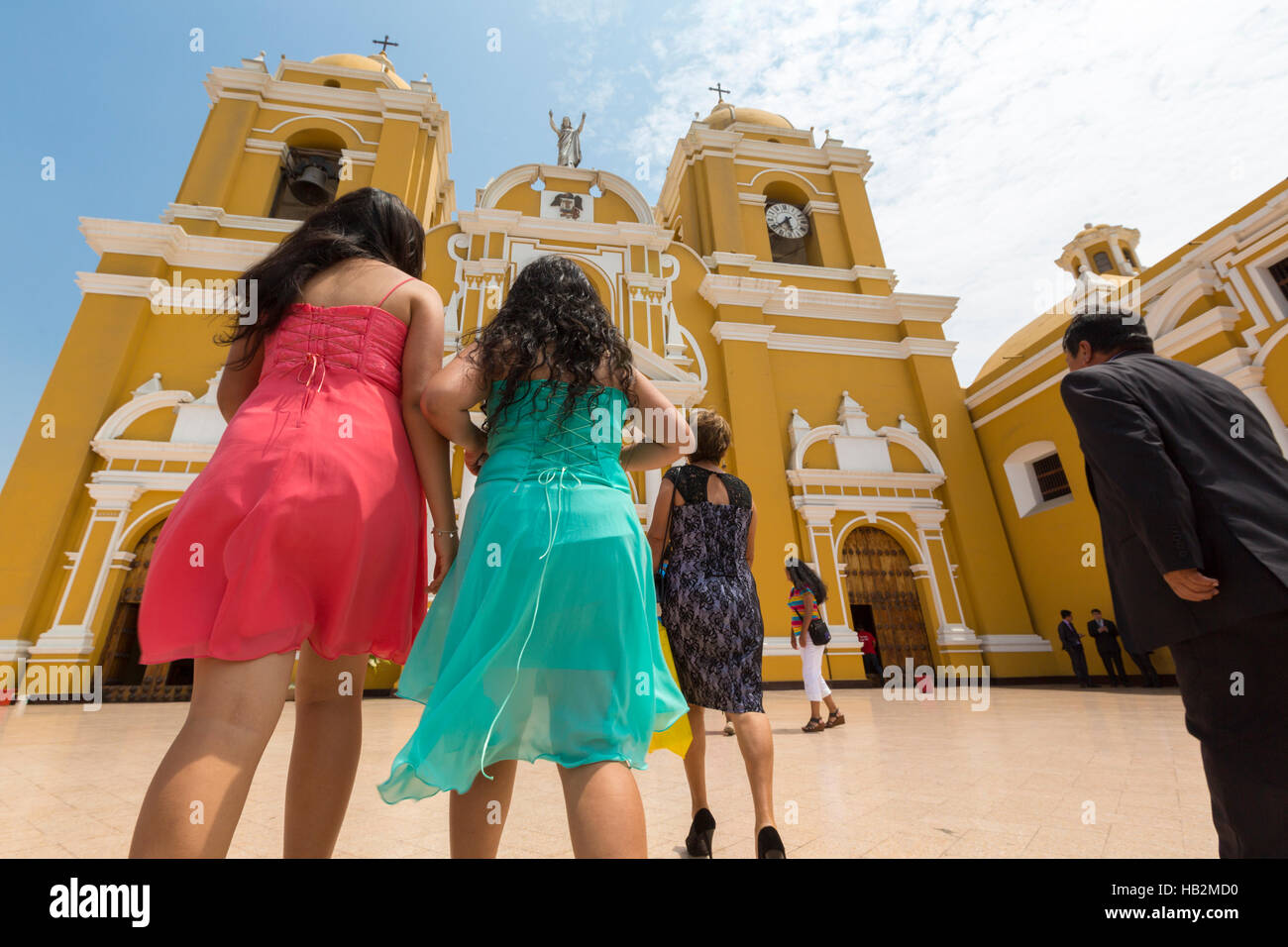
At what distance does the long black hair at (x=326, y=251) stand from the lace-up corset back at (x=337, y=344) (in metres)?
0.07

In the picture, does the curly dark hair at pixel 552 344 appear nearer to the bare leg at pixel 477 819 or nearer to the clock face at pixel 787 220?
the bare leg at pixel 477 819

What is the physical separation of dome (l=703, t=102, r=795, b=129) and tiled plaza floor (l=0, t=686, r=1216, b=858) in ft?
56.9

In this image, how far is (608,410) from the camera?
161 centimetres

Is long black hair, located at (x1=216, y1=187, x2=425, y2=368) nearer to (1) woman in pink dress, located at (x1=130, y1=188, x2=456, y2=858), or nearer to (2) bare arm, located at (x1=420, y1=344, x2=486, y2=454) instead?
(1) woman in pink dress, located at (x1=130, y1=188, x2=456, y2=858)

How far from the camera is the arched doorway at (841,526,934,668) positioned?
11141 millimetres

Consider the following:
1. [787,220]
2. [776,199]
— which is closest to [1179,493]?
[787,220]

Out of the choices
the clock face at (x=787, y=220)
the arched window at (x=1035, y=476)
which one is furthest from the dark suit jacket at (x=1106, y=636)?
the clock face at (x=787, y=220)

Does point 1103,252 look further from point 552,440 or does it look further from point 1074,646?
point 552,440

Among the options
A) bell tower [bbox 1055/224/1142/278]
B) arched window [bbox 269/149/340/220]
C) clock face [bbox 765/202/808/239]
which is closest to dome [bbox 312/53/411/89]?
arched window [bbox 269/149/340/220]

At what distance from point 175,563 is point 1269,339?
11994mm

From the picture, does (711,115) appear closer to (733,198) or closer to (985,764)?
(733,198)

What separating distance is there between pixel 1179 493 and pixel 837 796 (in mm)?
2163

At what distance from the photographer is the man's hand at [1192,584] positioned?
149 centimetres
